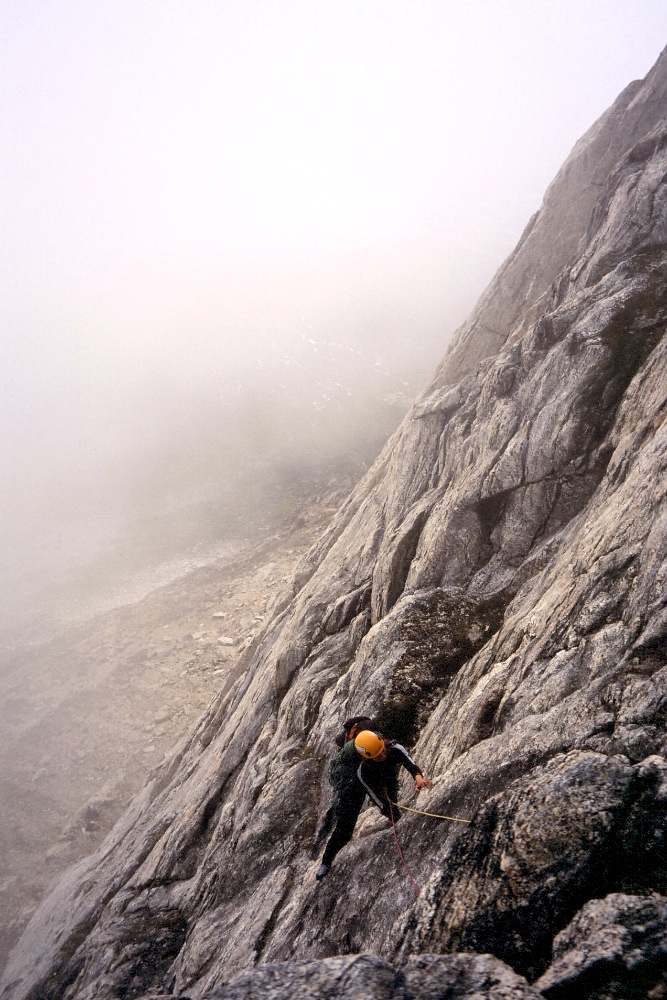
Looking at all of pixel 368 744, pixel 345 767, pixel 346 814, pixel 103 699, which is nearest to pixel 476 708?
pixel 368 744

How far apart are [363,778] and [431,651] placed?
5.14 meters

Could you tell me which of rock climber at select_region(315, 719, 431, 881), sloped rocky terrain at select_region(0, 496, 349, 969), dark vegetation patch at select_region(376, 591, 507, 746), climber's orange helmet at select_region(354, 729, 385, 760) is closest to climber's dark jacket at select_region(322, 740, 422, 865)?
rock climber at select_region(315, 719, 431, 881)

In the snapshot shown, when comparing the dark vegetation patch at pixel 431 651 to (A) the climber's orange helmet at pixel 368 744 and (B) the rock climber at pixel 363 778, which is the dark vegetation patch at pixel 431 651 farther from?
(A) the climber's orange helmet at pixel 368 744

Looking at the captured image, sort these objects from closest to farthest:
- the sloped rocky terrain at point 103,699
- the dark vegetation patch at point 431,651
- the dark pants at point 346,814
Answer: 1. the dark pants at point 346,814
2. the dark vegetation patch at point 431,651
3. the sloped rocky terrain at point 103,699

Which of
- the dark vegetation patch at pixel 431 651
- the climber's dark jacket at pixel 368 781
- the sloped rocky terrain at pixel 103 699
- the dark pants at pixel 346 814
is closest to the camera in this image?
the climber's dark jacket at pixel 368 781

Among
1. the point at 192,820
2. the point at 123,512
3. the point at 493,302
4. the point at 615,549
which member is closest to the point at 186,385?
the point at 123,512

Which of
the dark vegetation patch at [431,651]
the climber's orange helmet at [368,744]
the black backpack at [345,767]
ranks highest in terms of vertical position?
the climber's orange helmet at [368,744]

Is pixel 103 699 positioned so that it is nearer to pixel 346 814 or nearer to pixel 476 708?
pixel 346 814

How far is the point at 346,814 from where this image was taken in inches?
433

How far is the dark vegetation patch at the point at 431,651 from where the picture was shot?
13.7 m

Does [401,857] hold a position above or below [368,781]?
below

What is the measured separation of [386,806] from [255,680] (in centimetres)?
1443

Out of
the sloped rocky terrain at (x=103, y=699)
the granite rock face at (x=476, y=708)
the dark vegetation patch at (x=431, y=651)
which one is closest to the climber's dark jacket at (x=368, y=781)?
the granite rock face at (x=476, y=708)

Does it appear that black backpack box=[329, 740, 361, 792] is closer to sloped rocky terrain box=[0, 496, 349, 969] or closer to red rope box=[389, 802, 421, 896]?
red rope box=[389, 802, 421, 896]
